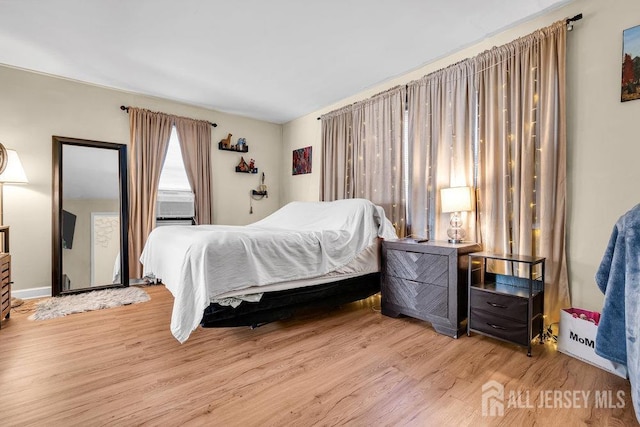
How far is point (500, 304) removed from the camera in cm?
208

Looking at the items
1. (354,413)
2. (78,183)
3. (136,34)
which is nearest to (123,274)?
(78,183)

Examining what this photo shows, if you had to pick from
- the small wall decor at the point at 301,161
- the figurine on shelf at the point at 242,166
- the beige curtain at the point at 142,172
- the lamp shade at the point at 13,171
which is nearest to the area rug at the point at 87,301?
the beige curtain at the point at 142,172

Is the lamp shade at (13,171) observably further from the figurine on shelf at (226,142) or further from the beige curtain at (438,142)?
the beige curtain at (438,142)

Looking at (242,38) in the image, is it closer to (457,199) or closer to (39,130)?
(457,199)

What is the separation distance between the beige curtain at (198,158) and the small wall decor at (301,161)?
4.51ft

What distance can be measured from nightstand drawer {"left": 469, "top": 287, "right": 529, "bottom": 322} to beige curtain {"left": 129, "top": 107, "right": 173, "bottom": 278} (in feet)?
12.9

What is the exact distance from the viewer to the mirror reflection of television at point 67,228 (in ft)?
11.5

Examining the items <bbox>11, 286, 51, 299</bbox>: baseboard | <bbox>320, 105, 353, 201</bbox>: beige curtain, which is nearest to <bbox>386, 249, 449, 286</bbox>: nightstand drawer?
<bbox>320, 105, 353, 201</bbox>: beige curtain

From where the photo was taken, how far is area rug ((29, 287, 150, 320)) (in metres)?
2.80

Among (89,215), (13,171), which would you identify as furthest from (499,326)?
(13,171)

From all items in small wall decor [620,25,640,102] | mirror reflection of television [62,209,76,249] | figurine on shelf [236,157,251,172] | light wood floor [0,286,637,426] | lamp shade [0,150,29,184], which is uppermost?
small wall decor [620,25,640,102]

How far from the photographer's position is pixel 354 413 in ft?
4.64

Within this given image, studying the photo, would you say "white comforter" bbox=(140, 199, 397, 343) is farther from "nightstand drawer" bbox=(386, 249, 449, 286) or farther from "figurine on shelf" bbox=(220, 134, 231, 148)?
"figurine on shelf" bbox=(220, 134, 231, 148)

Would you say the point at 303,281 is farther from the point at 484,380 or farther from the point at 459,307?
the point at 484,380
